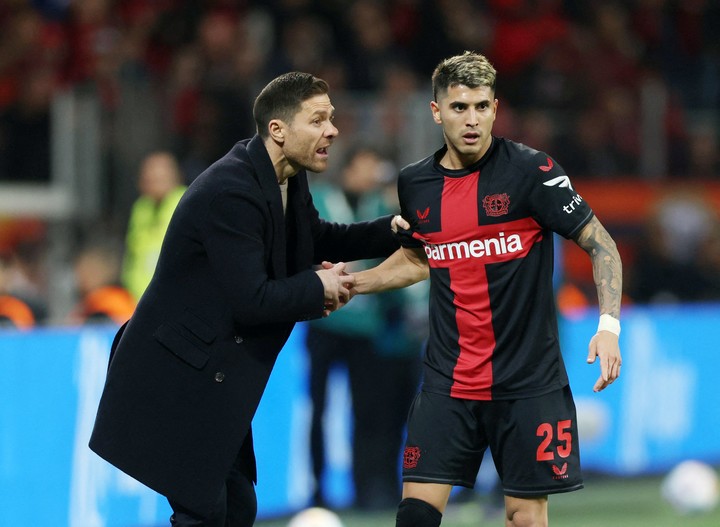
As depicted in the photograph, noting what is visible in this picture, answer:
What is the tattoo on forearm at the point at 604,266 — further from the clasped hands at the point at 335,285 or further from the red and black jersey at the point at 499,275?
the clasped hands at the point at 335,285

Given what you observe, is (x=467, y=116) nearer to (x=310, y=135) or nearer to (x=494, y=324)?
(x=310, y=135)

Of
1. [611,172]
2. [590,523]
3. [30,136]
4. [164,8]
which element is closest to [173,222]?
[590,523]

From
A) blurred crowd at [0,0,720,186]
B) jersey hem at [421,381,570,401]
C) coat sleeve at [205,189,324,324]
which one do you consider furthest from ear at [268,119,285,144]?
blurred crowd at [0,0,720,186]

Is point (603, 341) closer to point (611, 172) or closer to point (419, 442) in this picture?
point (419, 442)

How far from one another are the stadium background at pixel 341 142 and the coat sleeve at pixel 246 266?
2.65 meters

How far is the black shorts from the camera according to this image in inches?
192

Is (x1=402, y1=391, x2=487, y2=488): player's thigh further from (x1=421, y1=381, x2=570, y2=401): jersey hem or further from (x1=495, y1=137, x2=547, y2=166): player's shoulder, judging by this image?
(x1=495, y1=137, x2=547, y2=166): player's shoulder

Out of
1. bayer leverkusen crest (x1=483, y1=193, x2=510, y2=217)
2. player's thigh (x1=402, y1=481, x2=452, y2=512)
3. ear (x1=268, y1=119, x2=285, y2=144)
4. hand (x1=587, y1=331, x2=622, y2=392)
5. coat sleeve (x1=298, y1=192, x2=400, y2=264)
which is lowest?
player's thigh (x1=402, y1=481, x2=452, y2=512)

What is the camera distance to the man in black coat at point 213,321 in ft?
15.3

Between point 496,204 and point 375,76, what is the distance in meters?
6.83

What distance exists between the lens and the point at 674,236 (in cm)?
1244

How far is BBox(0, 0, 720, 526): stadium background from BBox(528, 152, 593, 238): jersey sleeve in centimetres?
325

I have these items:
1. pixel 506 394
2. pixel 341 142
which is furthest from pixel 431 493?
pixel 341 142

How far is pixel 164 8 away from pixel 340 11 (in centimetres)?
167
